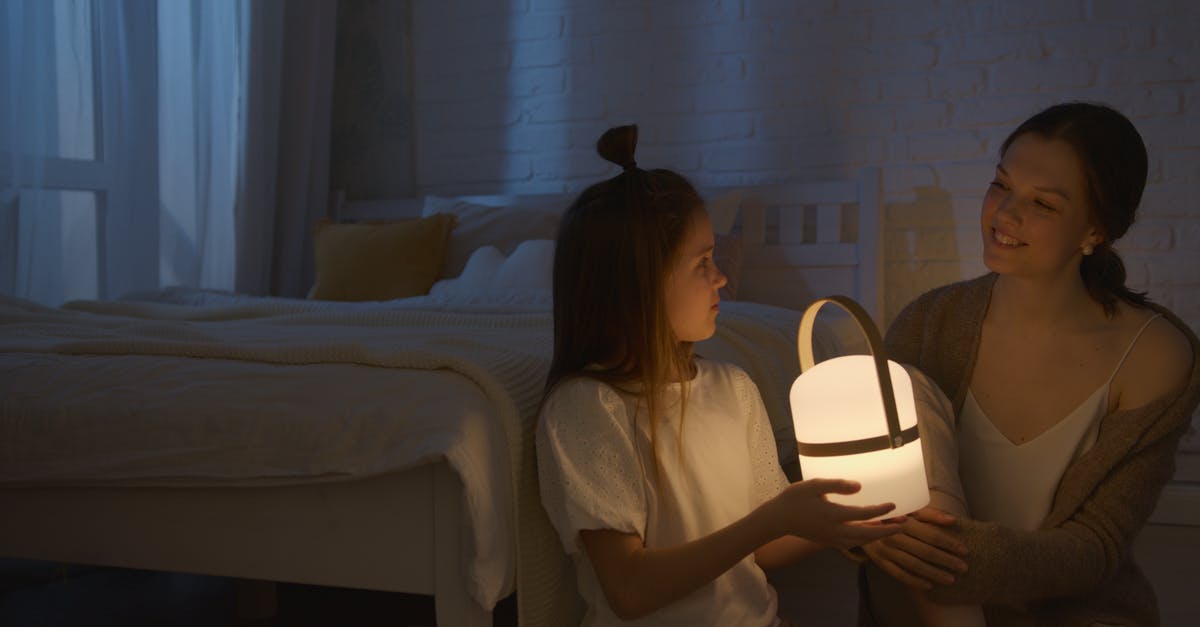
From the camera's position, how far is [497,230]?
10.7ft

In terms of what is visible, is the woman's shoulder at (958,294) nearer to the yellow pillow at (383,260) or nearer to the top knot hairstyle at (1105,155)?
the top knot hairstyle at (1105,155)

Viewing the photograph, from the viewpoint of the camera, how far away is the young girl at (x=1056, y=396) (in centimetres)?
134

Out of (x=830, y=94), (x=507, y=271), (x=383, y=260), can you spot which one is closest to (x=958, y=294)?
(x=507, y=271)

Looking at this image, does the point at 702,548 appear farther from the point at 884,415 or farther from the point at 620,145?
the point at 620,145

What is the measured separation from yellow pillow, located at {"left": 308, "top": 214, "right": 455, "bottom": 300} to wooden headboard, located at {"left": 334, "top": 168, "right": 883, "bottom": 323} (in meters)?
0.35

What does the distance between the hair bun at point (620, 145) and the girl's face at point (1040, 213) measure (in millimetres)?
559

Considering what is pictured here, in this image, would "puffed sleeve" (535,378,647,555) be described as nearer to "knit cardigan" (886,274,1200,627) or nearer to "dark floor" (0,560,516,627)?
"knit cardigan" (886,274,1200,627)

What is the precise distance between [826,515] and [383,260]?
228 cm

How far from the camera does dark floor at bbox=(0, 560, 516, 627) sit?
211 centimetres

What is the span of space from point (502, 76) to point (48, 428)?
2525 millimetres

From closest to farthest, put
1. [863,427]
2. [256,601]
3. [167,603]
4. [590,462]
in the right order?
[863,427]
[590,462]
[256,601]
[167,603]

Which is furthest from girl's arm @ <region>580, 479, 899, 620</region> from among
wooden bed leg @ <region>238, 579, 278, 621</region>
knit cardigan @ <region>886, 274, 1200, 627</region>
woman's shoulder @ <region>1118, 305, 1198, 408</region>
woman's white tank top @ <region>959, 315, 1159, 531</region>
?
wooden bed leg @ <region>238, 579, 278, 621</region>

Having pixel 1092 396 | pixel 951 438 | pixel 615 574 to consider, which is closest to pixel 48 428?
pixel 615 574

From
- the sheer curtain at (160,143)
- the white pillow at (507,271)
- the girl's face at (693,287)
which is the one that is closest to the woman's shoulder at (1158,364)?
the girl's face at (693,287)
